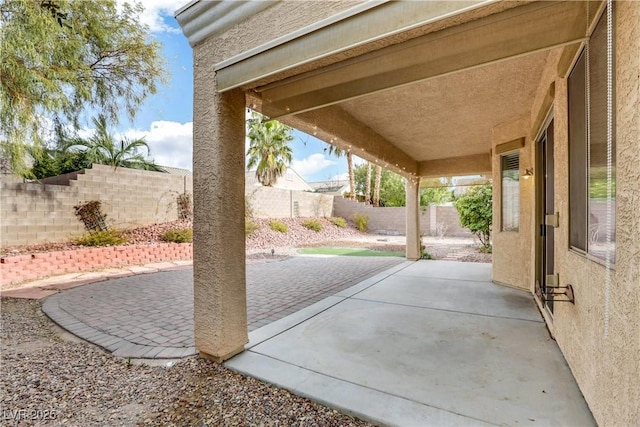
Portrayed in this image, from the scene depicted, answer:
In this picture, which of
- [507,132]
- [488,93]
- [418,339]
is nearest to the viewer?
[418,339]

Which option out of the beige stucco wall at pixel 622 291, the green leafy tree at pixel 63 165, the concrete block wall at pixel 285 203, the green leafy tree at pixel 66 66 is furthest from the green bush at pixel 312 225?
the beige stucco wall at pixel 622 291

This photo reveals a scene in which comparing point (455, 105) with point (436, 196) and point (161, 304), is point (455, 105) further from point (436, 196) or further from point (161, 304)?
point (436, 196)

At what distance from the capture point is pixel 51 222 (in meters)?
7.99

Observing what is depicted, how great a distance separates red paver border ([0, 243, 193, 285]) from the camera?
6352 millimetres

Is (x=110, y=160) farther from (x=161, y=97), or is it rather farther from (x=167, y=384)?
(x=167, y=384)

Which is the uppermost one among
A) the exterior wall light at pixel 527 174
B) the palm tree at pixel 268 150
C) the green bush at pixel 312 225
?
the palm tree at pixel 268 150

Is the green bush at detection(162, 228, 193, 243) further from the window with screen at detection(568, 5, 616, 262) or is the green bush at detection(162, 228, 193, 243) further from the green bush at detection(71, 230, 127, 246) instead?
the window with screen at detection(568, 5, 616, 262)

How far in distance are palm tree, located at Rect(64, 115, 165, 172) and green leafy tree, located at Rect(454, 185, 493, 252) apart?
39.7 feet

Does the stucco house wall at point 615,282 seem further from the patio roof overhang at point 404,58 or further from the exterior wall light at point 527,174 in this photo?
the exterior wall light at point 527,174

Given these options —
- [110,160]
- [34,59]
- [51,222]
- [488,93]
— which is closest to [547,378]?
[488,93]

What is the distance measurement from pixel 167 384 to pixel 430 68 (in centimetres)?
366

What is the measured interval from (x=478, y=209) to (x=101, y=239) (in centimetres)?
1230

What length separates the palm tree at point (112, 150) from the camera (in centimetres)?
983

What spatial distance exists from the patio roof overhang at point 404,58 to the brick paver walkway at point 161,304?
2913 millimetres
